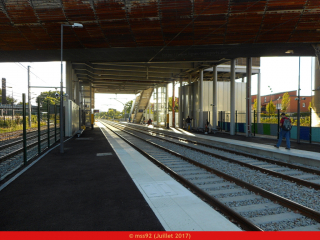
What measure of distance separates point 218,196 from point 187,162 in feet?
13.4

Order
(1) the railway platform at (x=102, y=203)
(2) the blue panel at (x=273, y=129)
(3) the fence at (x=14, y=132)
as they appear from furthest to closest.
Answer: (2) the blue panel at (x=273, y=129)
(3) the fence at (x=14, y=132)
(1) the railway platform at (x=102, y=203)

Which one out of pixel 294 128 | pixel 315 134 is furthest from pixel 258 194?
pixel 294 128

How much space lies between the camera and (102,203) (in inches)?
182

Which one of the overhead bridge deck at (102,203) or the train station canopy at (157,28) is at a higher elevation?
the train station canopy at (157,28)

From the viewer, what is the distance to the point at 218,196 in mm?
5281

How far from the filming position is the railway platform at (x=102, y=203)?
365 centimetres

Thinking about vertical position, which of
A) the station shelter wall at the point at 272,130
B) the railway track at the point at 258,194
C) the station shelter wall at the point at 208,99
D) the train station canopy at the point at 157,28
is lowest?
the railway track at the point at 258,194

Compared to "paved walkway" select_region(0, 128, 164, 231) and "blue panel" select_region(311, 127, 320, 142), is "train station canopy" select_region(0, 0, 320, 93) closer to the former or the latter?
"blue panel" select_region(311, 127, 320, 142)

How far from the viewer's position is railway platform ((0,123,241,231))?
12.0ft

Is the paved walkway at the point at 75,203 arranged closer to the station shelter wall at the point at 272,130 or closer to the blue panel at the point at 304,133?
the station shelter wall at the point at 272,130

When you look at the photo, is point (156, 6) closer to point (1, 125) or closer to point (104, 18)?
point (104, 18)

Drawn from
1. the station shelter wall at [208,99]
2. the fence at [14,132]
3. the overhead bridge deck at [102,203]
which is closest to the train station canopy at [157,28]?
the fence at [14,132]

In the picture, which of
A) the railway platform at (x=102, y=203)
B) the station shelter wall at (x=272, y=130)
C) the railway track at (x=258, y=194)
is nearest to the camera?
the railway platform at (x=102, y=203)

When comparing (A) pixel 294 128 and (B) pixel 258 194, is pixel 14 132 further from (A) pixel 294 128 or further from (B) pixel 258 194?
(A) pixel 294 128
